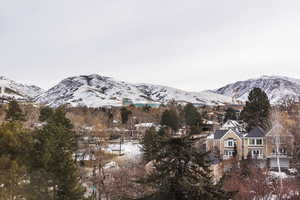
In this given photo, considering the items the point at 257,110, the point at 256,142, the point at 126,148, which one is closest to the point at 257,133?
the point at 256,142

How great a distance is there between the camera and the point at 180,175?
16.4 feet

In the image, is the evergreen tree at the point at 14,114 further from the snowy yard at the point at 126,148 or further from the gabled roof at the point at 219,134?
the gabled roof at the point at 219,134

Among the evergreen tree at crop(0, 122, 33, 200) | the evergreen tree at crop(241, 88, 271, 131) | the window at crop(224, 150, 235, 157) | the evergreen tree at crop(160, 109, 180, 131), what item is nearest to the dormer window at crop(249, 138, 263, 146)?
the window at crop(224, 150, 235, 157)

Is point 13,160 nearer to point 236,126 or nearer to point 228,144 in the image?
point 228,144

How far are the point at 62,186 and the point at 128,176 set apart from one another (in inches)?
402

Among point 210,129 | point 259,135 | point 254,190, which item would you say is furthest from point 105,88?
point 254,190

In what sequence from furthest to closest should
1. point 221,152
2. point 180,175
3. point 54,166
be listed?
point 221,152 < point 54,166 < point 180,175

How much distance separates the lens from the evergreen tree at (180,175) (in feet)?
15.6

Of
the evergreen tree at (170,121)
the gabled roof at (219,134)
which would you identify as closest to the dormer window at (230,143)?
the gabled roof at (219,134)

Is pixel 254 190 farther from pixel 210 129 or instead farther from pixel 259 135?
pixel 210 129

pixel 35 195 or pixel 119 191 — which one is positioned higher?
pixel 35 195

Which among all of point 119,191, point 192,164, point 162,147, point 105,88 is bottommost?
point 119,191

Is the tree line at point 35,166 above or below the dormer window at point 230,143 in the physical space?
above

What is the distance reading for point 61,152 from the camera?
1070 cm
